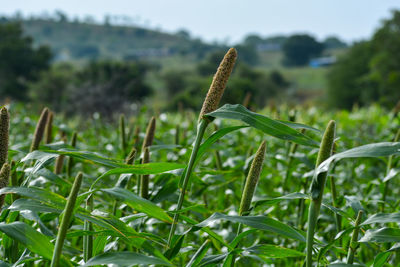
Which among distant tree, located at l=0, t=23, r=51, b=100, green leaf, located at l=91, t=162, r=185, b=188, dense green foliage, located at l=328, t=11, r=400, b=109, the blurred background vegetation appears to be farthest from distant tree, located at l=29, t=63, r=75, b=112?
green leaf, located at l=91, t=162, r=185, b=188

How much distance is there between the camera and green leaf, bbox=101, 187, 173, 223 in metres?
1.33

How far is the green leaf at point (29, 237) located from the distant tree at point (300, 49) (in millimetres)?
120811

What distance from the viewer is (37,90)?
58344 mm

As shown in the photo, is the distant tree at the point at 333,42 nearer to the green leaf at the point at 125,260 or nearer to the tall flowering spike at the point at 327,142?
the tall flowering spike at the point at 327,142

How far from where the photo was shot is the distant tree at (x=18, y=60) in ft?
196

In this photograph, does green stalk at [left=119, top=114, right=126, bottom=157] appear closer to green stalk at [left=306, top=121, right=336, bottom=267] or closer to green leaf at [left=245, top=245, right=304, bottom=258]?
green leaf at [left=245, top=245, right=304, bottom=258]

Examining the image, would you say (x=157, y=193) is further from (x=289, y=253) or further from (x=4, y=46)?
(x=4, y=46)

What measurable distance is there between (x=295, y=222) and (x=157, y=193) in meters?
1.47

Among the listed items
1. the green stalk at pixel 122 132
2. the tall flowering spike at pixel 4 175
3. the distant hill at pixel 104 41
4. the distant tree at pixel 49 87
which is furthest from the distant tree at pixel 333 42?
the tall flowering spike at pixel 4 175

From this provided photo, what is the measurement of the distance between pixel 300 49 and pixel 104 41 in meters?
59.6

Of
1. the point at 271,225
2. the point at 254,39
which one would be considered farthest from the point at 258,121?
the point at 254,39

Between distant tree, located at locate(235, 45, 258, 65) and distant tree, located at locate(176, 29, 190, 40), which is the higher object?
distant tree, located at locate(176, 29, 190, 40)

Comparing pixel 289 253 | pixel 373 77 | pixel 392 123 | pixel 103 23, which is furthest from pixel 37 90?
pixel 103 23

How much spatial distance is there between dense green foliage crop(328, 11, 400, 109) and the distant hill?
66303 mm
